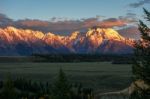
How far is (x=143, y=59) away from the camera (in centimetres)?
2364

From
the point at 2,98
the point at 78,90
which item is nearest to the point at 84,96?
the point at 78,90

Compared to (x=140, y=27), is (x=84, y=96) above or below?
below

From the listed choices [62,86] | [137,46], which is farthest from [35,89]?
[137,46]

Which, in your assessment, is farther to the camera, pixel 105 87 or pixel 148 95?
pixel 105 87

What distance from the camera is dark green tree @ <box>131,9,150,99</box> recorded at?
76.9 ft

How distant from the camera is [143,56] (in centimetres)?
2366

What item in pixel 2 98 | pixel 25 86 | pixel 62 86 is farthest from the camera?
pixel 25 86

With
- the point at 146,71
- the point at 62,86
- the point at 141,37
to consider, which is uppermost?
the point at 141,37

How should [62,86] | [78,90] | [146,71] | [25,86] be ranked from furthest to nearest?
[25,86] < [78,90] < [62,86] < [146,71]

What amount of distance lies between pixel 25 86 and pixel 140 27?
8478 cm

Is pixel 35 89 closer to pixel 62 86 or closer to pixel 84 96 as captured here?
pixel 84 96

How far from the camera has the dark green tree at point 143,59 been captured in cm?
2344

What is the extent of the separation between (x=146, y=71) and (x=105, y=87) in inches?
3525

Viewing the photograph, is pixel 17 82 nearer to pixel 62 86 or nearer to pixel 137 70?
pixel 62 86
